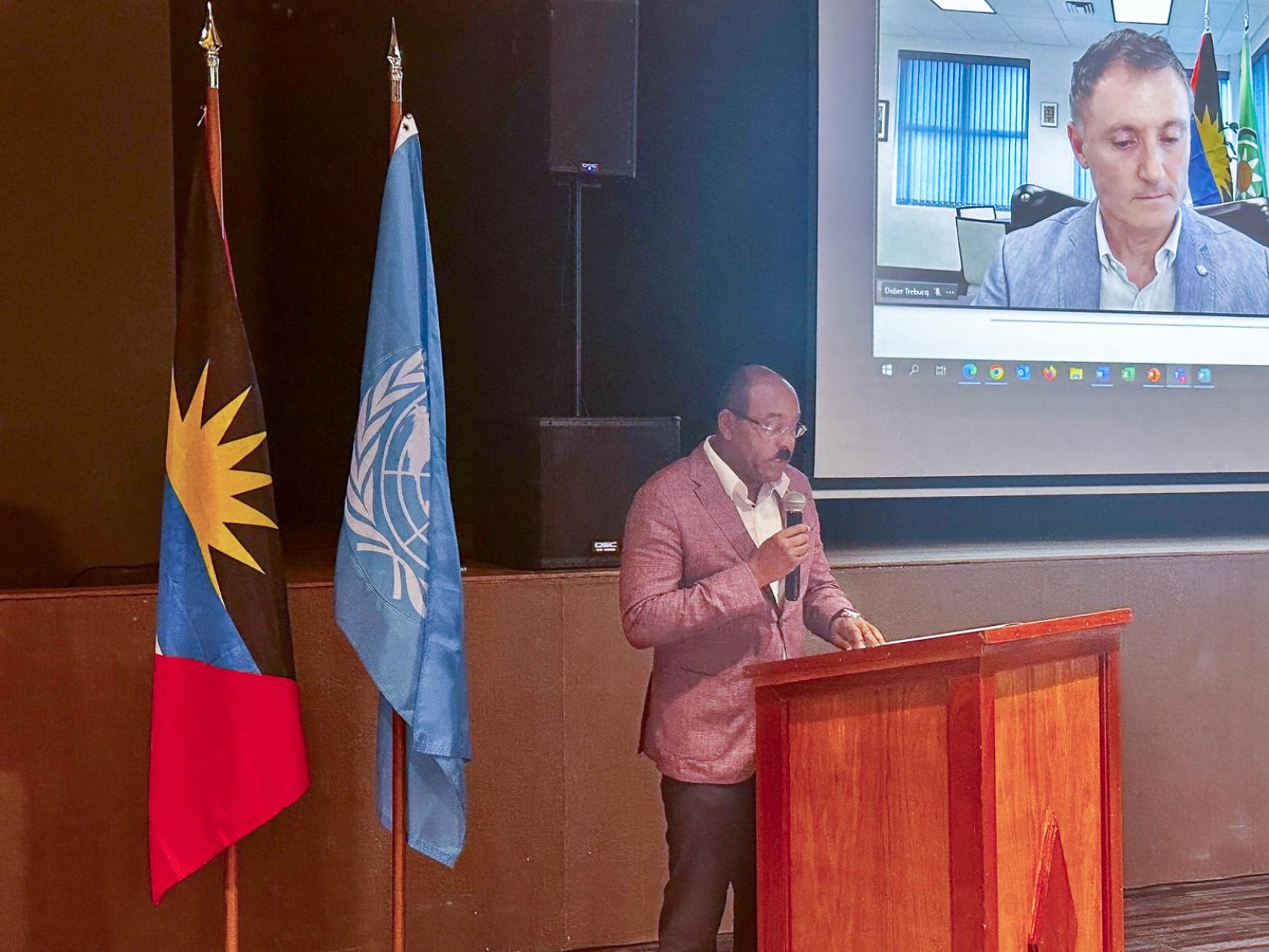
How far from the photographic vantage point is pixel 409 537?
98.0 inches

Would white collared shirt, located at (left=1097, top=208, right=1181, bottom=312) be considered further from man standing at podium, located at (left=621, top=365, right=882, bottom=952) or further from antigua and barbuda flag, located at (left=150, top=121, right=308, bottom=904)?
antigua and barbuda flag, located at (left=150, top=121, right=308, bottom=904)

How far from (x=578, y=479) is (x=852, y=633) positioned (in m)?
0.97

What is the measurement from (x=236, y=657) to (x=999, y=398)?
2282 mm

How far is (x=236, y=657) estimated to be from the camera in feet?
7.81

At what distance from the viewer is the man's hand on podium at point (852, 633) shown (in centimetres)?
242

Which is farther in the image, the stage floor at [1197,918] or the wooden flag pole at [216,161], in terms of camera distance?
the stage floor at [1197,918]

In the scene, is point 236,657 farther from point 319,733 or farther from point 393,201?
point 393,201

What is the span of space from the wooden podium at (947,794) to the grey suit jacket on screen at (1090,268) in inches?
72.1

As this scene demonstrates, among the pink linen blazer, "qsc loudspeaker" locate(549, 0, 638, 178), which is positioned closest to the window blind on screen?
"qsc loudspeaker" locate(549, 0, 638, 178)

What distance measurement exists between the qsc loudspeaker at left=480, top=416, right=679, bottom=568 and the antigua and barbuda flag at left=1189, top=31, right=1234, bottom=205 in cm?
181

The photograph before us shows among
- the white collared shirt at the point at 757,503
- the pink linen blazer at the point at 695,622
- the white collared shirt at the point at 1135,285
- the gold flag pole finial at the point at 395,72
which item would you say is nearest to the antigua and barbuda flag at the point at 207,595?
the gold flag pole finial at the point at 395,72

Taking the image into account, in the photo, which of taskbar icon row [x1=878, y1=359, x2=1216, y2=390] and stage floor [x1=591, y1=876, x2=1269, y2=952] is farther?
taskbar icon row [x1=878, y1=359, x2=1216, y2=390]

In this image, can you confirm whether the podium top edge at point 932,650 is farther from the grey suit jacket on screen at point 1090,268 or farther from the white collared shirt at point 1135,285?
the white collared shirt at point 1135,285

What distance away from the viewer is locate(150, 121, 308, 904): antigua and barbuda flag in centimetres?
237
